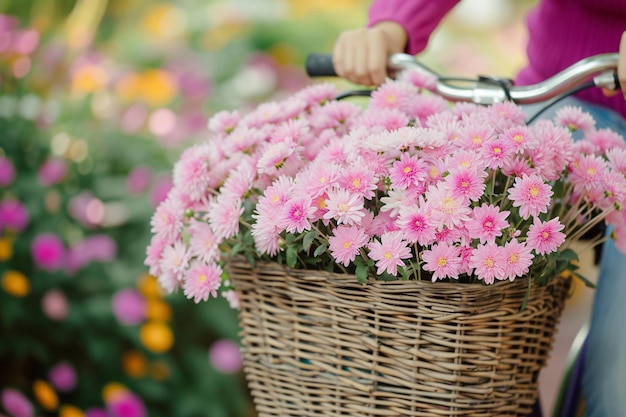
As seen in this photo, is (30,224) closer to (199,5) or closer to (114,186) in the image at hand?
(114,186)

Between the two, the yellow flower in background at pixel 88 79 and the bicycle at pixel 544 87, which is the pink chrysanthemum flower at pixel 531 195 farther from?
the yellow flower in background at pixel 88 79

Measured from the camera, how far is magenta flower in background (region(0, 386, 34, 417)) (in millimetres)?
2223

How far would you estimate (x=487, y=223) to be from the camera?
0.88 meters

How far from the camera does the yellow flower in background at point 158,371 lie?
2275mm

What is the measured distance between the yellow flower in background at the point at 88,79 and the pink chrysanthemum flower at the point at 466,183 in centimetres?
186

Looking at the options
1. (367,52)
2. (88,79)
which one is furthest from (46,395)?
(367,52)

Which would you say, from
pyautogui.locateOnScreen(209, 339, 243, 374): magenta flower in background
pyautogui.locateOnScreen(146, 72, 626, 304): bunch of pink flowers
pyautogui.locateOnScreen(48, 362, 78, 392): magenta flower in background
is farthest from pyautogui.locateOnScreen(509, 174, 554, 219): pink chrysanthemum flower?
pyautogui.locateOnScreen(48, 362, 78, 392): magenta flower in background

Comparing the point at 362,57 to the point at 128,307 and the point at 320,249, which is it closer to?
the point at 320,249

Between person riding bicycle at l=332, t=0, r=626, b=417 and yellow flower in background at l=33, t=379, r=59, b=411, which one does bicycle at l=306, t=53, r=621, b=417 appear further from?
yellow flower in background at l=33, t=379, r=59, b=411

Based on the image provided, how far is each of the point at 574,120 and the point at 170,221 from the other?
21.2 inches

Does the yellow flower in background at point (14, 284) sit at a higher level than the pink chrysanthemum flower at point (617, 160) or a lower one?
lower

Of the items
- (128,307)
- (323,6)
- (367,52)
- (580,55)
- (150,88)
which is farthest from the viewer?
(323,6)

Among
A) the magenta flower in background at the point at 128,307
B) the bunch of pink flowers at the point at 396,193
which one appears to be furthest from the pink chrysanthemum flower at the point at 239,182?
the magenta flower in background at the point at 128,307

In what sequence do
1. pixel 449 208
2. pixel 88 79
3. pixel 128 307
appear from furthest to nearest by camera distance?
pixel 88 79, pixel 128 307, pixel 449 208
